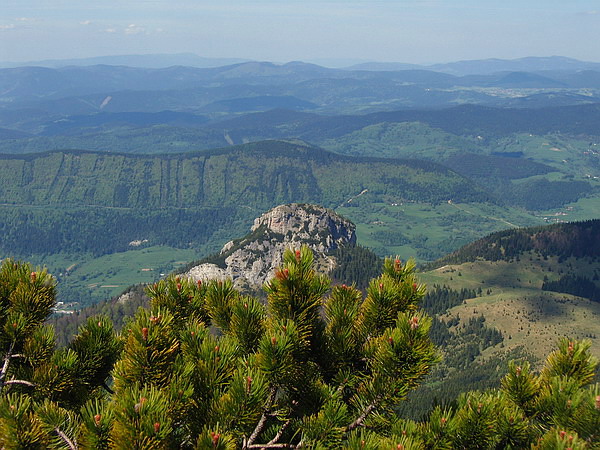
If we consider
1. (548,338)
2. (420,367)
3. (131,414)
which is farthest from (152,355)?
(548,338)

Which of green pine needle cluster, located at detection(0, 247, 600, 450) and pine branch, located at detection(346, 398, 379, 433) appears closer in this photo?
green pine needle cluster, located at detection(0, 247, 600, 450)

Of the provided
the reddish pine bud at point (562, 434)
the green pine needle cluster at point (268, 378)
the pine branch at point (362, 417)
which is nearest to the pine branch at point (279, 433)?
the green pine needle cluster at point (268, 378)

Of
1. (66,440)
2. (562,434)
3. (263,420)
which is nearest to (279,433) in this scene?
(263,420)

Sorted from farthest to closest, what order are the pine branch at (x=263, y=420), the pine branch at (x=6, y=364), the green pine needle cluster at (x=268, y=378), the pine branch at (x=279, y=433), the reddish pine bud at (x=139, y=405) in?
the pine branch at (x=6, y=364)
the pine branch at (x=279, y=433)
the pine branch at (x=263, y=420)
the green pine needle cluster at (x=268, y=378)
the reddish pine bud at (x=139, y=405)

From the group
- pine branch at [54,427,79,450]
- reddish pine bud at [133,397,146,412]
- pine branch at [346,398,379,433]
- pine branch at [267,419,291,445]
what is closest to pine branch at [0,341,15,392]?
pine branch at [54,427,79,450]

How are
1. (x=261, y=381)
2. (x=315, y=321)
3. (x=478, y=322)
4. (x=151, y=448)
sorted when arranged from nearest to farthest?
(x=151, y=448) < (x=261, y=381) < (x=315, y=321) < (x=478, y=322)

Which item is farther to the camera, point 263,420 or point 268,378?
point 263,420

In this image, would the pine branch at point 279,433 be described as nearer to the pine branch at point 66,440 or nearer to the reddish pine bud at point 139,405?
the reddish pine bud at point 139,405

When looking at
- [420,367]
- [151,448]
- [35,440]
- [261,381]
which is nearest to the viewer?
[151,448]

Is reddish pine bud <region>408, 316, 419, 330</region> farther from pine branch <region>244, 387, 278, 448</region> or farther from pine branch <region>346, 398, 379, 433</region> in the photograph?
pine branch <region>244, 387, 278, 448</region>

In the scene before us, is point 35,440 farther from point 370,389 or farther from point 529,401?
point 529,401

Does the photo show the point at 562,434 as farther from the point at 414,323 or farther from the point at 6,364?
the point at 6,364

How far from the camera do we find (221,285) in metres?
13.5

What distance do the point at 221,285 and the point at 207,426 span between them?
13.0 feet
